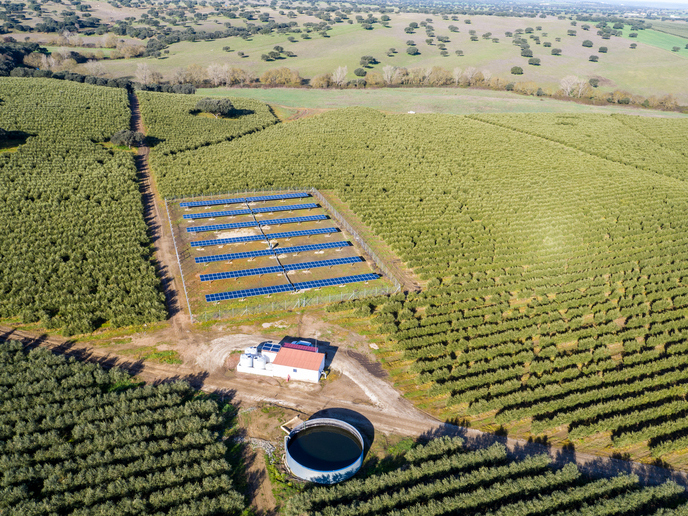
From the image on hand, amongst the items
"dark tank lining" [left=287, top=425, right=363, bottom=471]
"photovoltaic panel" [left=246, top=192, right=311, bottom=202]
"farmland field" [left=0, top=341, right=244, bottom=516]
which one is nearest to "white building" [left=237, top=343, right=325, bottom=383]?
"farmland field" [left=0, top=341, right=244, bottom=516]

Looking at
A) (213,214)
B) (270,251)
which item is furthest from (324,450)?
(213,214)

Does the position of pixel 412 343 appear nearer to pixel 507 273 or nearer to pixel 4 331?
pixel 507 273

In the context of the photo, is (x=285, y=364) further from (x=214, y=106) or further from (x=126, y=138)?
(x=214, y=106)

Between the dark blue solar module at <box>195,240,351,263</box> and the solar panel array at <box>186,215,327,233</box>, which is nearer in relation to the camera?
the dark blue solar module at <box>195,240,351,263</box>

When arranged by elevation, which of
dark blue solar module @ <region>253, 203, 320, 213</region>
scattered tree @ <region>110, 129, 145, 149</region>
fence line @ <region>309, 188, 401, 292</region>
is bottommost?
fence line @ <region>309, 188, 401, 292</region>

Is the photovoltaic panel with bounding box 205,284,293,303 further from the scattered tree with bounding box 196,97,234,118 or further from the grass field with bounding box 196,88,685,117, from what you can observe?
the grass field with bounding box 196,88,685,117

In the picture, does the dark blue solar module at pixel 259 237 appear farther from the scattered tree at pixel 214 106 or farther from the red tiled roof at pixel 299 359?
the scattered tree at pixel 214 106

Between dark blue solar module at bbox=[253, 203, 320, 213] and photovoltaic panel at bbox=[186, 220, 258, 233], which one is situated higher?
photovoltaic panel at bbox=[186, 220, 258, 233]

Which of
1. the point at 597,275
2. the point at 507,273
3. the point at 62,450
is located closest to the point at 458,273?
the point at 507,273
